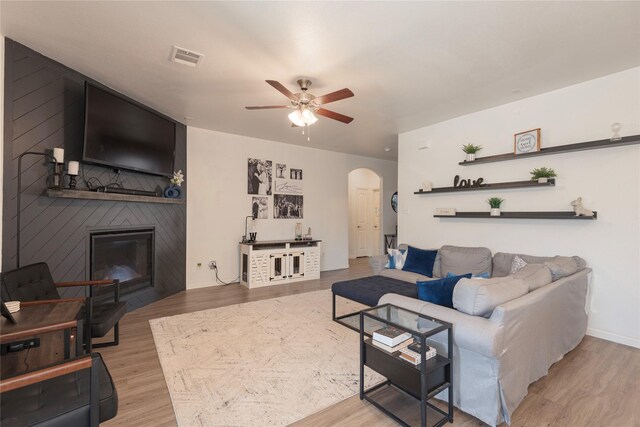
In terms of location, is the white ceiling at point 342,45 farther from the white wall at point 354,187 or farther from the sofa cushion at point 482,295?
the white wall at point 354,187

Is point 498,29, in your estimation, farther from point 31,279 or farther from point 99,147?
point 31,279

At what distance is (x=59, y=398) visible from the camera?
4.50ft

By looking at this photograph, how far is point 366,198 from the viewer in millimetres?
9148

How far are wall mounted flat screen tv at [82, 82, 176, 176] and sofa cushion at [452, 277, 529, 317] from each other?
3739mm

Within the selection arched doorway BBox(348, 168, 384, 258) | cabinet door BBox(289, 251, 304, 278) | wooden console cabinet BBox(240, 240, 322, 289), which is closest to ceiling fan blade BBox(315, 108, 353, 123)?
wooden console cabinet BBox(240, 240, 322, 289)

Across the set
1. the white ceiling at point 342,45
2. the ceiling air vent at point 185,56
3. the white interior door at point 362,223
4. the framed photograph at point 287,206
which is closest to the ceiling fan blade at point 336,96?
the white ceiling at point 342,45

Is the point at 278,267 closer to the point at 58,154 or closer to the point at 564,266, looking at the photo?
the point at 58,154

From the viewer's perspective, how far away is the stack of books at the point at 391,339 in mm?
1830

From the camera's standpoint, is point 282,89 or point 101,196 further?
point 101,196

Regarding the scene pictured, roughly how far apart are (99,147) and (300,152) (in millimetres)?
3668

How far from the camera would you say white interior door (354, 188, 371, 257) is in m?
8.79

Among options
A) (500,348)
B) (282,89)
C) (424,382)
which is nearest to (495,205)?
(500,348)

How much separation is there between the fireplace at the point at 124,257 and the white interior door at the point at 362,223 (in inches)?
228

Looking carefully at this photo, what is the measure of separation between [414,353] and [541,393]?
1.20 m
